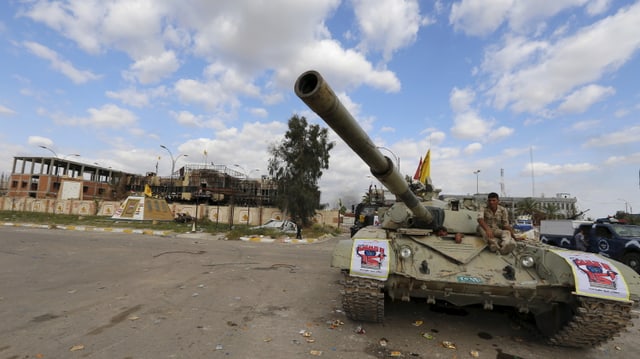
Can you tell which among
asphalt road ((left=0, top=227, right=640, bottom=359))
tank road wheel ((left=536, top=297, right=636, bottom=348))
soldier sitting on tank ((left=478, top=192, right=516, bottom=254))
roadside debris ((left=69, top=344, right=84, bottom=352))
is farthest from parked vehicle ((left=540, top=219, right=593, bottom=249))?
roadside debris ((left=69, top=344, right=84, bottom=352))

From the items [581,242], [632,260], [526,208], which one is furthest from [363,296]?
[526,208]

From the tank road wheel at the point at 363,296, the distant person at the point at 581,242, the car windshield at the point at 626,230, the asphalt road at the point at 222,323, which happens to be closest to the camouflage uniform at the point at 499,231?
the asphalt road at the point at 222,323

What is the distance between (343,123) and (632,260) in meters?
12.7

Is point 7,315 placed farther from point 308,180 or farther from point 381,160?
point 308,180

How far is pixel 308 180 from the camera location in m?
27.1

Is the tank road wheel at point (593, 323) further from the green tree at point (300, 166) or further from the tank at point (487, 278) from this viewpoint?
the green tree at point (300, 166)

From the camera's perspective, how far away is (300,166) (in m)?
26.9

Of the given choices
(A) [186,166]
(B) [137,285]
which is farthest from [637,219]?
(A) [186,166]

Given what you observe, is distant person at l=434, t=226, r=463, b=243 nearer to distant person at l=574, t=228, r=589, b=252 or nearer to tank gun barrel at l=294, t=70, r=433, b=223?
tank gun barrel at l=294, t=70, r=433, b=223

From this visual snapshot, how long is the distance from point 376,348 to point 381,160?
209cm

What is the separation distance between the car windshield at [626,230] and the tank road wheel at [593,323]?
10.1 metres

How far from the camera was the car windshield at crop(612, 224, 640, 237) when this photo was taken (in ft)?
37.8

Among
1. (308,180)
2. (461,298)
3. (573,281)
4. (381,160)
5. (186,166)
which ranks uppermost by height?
(186,166)

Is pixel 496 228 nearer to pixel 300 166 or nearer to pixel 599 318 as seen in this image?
pixel 599 318
